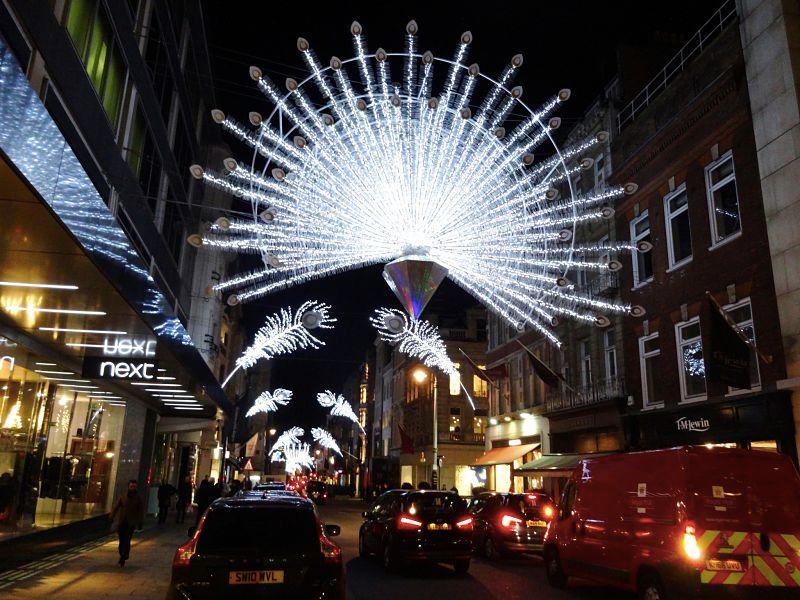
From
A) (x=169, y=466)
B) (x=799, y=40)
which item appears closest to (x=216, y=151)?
(x=169, y=466)

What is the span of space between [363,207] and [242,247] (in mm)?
2672

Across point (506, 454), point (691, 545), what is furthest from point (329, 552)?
point (506, 454)

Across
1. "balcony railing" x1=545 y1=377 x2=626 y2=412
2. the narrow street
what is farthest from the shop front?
the narrow street

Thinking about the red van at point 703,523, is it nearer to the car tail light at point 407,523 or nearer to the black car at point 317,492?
the car tail light at point 407,523

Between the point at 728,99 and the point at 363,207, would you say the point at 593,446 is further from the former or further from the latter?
the point at 363,207

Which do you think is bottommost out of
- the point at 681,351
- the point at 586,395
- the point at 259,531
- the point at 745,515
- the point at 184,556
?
the point at 184,556

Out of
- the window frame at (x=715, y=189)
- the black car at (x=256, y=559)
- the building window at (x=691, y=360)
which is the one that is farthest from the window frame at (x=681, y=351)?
the black car at (x=256, y=559)

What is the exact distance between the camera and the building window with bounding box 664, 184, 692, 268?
21.1 m

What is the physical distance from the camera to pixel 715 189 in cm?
1945

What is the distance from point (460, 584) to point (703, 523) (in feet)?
18.1

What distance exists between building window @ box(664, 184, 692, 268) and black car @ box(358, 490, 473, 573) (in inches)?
459

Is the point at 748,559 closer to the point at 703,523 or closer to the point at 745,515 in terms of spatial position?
the point at 745,515

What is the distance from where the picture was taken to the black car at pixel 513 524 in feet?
54.0

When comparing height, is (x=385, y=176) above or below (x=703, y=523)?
above
